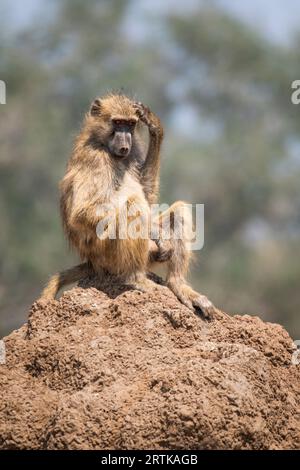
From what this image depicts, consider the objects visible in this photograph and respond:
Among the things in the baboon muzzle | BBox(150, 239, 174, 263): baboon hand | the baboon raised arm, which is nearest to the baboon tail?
BBox(150, 239, 174, 263): baboon hand

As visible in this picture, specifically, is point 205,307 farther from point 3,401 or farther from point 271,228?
point 271,228

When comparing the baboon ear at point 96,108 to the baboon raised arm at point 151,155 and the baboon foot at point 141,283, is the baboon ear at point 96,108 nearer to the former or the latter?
the baboon raised arm at point 151,155

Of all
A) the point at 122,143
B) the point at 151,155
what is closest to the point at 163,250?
the point at 151,155

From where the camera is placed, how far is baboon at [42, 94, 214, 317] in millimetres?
8305

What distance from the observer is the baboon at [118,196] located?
8.30m

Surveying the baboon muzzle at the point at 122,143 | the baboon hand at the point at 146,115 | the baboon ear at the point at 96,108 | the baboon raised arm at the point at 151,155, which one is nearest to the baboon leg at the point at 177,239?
the baboon raised arm at the point at 151,155

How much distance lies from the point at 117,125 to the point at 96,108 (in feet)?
1.19

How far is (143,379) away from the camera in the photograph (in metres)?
6.92

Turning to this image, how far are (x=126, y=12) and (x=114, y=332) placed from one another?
1030 inches

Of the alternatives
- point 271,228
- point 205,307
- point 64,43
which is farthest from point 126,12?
point 205,307

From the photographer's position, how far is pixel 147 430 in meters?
6.43

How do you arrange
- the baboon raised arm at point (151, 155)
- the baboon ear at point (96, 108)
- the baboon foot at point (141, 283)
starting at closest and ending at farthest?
the baboon foot at point (141, 283)
the baboon raised arm at point (151, 155)
the baboon ear at point (96, 108)

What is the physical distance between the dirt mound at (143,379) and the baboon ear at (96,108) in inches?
72.5

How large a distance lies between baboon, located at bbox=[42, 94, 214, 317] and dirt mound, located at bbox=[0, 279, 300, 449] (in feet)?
1.30
